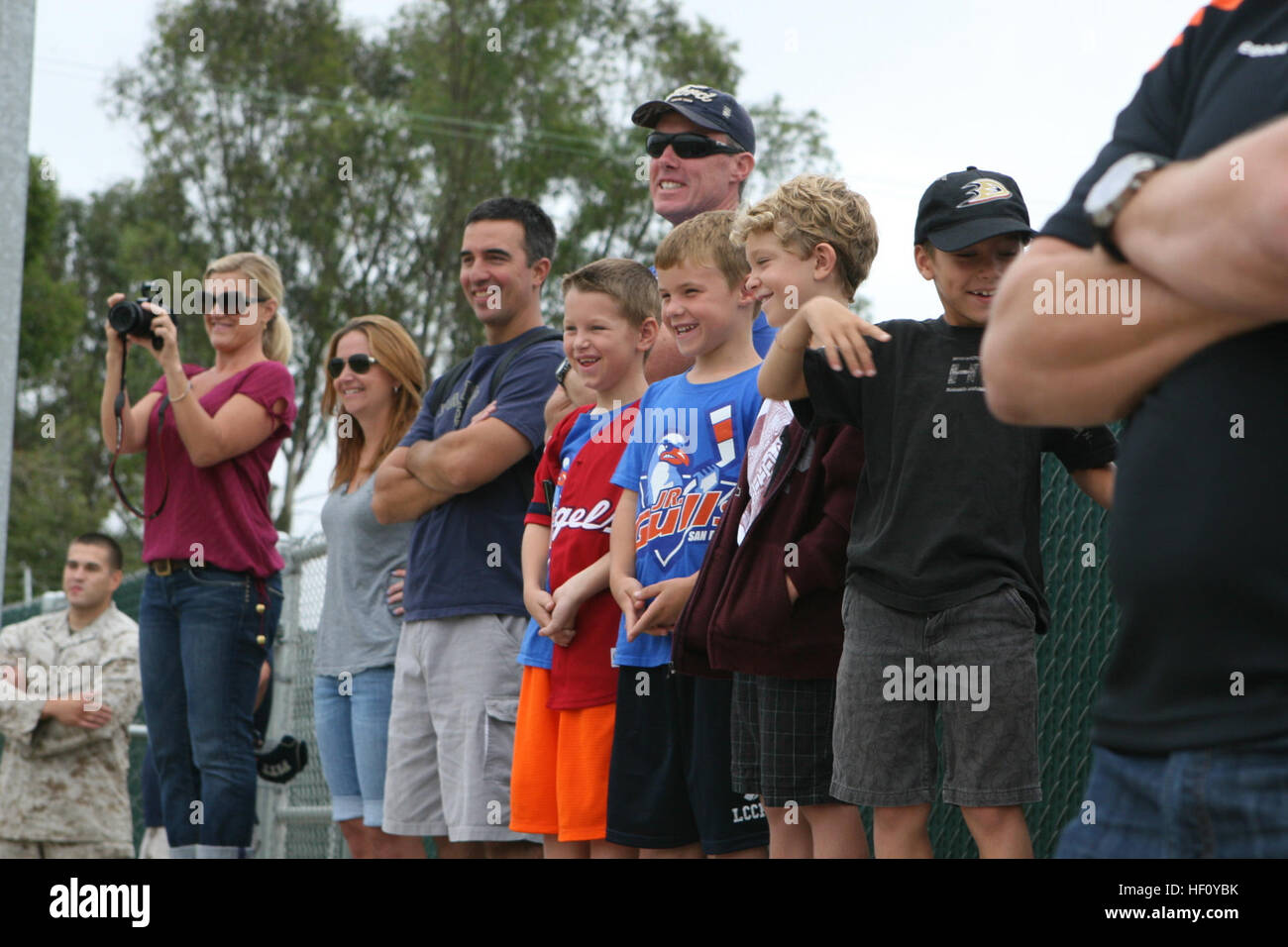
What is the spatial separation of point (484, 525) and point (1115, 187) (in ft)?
11.3

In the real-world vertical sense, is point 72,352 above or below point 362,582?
above

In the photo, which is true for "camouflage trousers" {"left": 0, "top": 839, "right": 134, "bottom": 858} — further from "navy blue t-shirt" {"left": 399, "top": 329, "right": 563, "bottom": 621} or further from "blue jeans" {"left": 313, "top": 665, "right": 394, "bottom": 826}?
"navy blue t-shirt" {"left": 399, "top": 329, "right": 563, "bottom": 621}

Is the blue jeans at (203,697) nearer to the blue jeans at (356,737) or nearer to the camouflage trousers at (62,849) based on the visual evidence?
the blue jeans at (356,737)

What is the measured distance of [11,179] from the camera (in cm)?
405

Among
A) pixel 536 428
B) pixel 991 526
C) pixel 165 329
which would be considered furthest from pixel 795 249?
pixel 165 329

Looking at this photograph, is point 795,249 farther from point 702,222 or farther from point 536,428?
point 536,428

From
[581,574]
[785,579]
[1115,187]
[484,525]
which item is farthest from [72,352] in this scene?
[1115,187]

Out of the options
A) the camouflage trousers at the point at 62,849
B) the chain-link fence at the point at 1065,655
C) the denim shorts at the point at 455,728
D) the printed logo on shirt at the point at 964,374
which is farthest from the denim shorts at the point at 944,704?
the camouflage trousers at the point at 62,849

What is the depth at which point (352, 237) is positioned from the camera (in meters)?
23.4

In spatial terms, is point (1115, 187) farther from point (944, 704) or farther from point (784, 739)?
point (784, 739)

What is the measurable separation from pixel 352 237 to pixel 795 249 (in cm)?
2068

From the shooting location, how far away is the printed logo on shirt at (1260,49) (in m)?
1.41

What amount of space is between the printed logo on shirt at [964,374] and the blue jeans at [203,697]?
276 centimetres

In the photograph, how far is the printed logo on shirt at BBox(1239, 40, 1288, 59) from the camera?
1.41m
